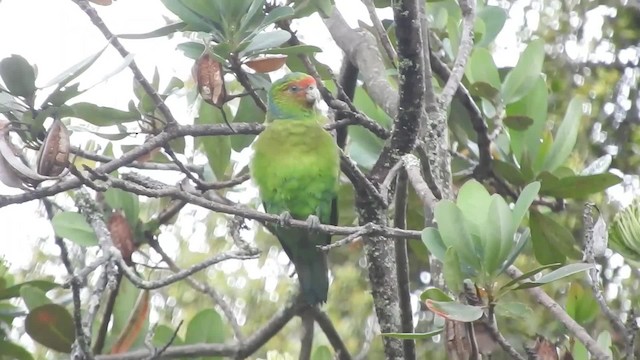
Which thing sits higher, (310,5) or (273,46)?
(310,5)

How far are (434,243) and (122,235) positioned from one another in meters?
1.02

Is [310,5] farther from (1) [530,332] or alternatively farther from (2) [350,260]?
(2) [350,260]

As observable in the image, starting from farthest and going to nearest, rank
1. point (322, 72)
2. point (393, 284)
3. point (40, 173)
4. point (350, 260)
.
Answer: point (350, 260), point (322, 72), point (393, 284), point (40, 173)

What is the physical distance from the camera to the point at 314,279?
249 cm

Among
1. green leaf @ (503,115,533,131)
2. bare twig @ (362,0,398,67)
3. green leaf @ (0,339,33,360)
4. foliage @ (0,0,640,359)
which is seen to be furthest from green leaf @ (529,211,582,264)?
green leaf @ (0,339,33,360)

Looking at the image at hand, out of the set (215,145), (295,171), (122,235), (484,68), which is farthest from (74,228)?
(484,68)

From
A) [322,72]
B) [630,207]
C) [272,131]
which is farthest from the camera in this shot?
[272,131]

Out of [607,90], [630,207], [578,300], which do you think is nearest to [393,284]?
[578,300]

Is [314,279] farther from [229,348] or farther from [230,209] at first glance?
[230,209]

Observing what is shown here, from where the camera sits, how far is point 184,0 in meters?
1.68

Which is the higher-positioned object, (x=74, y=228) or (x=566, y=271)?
(x=74, y=228)

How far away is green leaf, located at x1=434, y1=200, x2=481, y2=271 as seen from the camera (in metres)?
1.32

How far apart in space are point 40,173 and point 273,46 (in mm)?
540

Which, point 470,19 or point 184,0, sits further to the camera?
point 470,19
